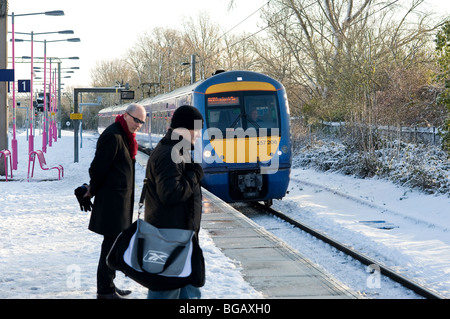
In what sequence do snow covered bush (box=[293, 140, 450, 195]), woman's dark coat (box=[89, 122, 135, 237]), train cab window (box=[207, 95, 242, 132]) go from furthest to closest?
snow covered bush (box=[293, 140, 450, 195])
train cab window (box=[207, 95, 242, 132])
woman's dark coat (box=[89, 122, 135, 237])

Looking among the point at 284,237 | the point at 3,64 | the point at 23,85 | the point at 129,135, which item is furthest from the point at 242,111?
the point at 23,85

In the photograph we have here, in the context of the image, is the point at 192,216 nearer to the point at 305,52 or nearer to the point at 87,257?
the point at 87,257

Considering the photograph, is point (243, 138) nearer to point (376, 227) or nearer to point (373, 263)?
point (376, 227)

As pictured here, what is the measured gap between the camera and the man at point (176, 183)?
4086mm

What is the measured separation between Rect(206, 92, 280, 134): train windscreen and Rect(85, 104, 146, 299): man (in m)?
7.46

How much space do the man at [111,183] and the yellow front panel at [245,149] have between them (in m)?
7.17

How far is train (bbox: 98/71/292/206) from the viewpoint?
12.5 metres

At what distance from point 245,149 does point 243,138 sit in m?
0.24

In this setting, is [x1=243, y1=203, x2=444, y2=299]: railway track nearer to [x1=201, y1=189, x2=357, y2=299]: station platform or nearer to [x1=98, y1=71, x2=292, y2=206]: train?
[x1=98, y1=71, x2=292, y2=206]: train

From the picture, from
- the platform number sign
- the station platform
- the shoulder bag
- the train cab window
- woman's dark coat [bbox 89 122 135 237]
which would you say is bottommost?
the station platform

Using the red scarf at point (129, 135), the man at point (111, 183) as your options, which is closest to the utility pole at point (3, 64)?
the red scarf at point (129, 135)

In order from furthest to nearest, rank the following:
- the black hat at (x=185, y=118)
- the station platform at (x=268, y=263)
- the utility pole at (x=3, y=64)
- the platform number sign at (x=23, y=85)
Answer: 1. the platform number sign at (x=23, y=85)
2. the utility pole at (x=3, y=64)
3. the station platform at (x=268, y=263)
4. the black hat at (x=185, y=118)

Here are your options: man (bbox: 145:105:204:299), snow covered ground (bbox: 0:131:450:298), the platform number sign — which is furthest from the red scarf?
the platform number sign

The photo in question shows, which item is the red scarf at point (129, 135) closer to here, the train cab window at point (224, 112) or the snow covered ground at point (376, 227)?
the snow covered ground at point (376, 227)
